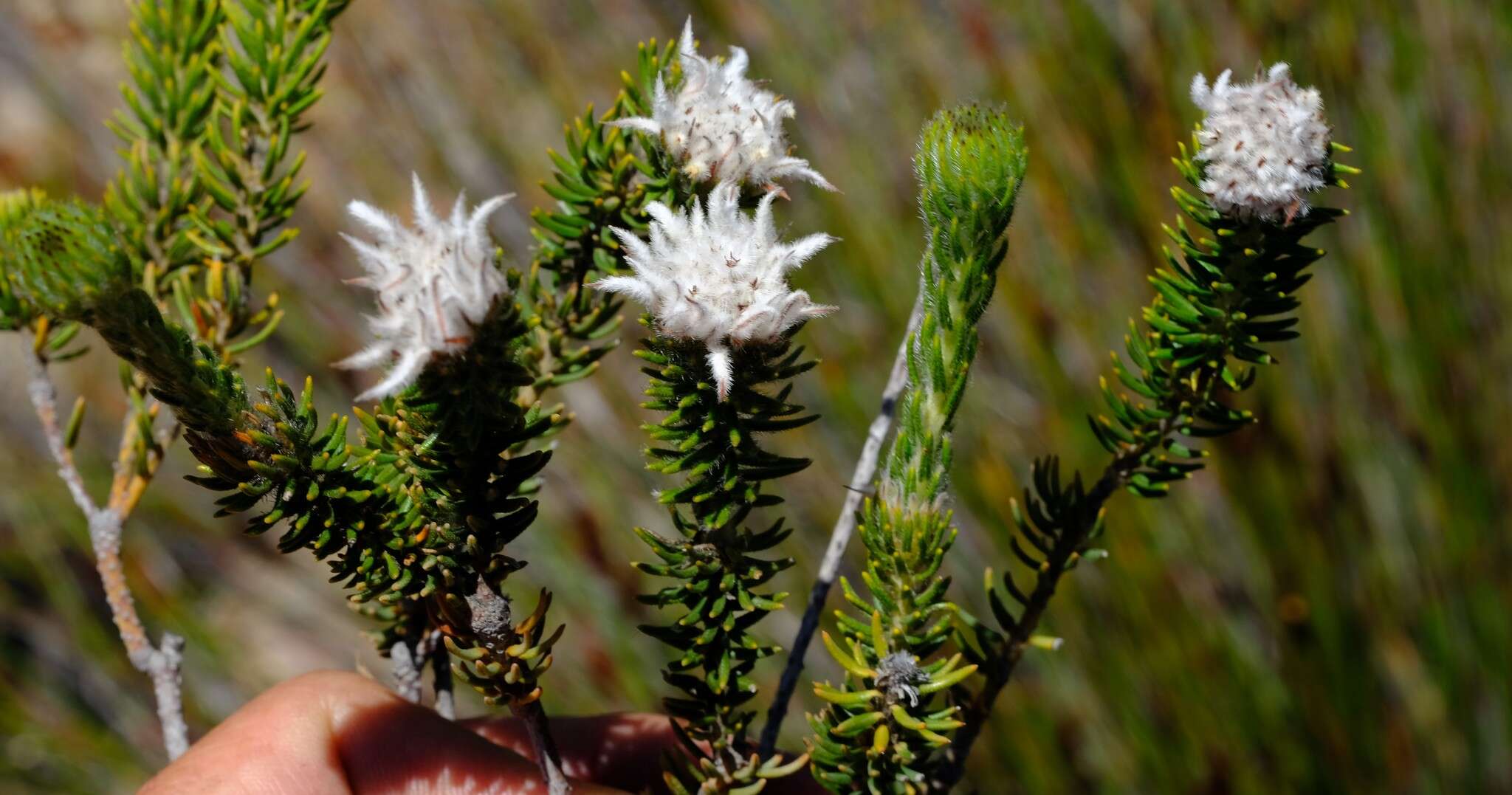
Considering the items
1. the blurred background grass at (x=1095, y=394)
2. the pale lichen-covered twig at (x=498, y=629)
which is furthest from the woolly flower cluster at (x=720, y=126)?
the blurred background grass at (x=1095, y=394)

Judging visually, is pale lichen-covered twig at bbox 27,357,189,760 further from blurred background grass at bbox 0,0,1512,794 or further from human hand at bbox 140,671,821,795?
blurred background grass at bbox 0,0,1512,794

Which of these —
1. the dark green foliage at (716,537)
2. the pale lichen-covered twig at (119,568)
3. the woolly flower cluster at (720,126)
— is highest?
the woolly flower cluster at (720,126)

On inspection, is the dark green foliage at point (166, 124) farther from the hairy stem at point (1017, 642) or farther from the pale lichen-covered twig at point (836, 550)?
the hairy stem at point (1017, 642)

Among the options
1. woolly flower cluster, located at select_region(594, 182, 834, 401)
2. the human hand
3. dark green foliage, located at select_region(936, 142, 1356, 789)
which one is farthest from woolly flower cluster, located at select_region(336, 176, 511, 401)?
the human hand

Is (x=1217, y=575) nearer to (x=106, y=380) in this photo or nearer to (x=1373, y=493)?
(x=1373, y=493)

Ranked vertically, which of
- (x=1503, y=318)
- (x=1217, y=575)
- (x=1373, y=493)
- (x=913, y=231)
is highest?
(x=1503, y=318)

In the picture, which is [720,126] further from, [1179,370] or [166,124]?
[166,124]

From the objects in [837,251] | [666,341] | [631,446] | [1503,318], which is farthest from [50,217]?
[1503,318]
